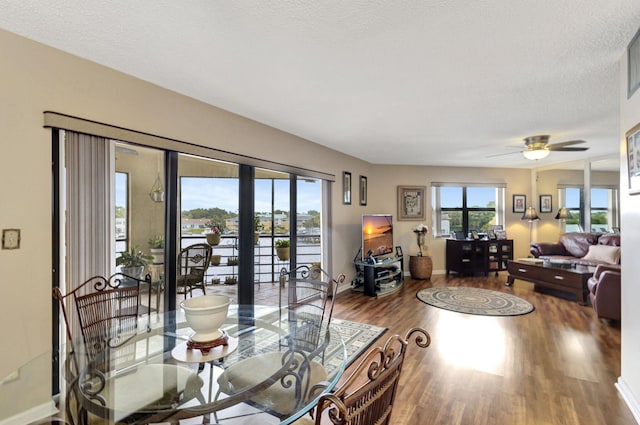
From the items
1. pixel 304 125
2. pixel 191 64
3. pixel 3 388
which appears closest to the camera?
pixel 3 388

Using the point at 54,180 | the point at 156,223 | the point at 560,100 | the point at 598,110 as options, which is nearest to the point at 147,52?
the point at 54,180

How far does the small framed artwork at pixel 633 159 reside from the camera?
1.90m

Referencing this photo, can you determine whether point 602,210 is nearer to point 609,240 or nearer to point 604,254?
point 609,240

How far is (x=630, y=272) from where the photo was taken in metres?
2.09

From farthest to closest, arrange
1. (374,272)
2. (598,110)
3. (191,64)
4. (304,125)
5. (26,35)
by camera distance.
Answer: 1. (374,272)
2. (304,125)
3. (598,110)
4. (191,64)
5. (26,35)

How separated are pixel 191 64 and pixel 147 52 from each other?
0.92ft

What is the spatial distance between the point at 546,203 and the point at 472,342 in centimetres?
547

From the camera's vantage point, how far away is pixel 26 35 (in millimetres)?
1914

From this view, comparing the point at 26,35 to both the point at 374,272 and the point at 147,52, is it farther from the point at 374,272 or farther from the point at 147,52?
the point at 374,272

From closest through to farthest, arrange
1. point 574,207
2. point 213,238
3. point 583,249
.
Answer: point 213,238, point 583,249, point 574,207

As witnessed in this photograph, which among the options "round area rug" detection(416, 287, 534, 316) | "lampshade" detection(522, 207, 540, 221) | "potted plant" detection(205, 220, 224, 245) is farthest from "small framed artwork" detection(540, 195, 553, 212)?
"potted plant" detection(205, 220, 224, 245)

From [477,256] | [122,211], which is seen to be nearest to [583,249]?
[477,256]

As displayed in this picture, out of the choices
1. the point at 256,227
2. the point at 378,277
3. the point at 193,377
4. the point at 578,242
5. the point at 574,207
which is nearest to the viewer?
the point at 193,377

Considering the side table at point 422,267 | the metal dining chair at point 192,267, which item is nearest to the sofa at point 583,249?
the side table at point 422,267
